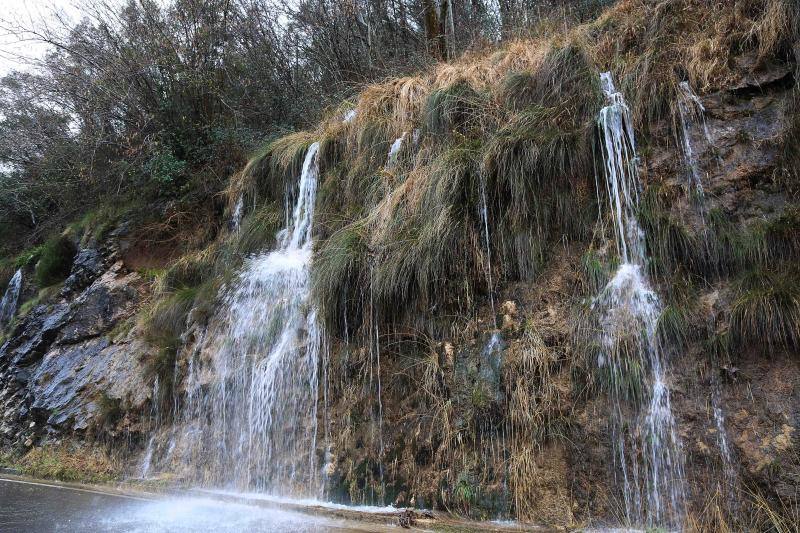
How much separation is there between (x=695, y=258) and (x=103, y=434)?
6.38 m

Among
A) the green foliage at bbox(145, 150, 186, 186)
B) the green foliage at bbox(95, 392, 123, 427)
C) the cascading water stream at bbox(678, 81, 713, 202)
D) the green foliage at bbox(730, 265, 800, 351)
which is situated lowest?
the green foliage at bbox(95, 392, 123, 427)

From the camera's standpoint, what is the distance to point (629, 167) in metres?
4.45

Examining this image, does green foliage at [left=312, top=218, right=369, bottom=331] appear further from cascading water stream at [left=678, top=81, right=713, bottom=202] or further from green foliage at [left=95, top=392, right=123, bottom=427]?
green foliage at [left=95, top=392, right=123, bottom=427]

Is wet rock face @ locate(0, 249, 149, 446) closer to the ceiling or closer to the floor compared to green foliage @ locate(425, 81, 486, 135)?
closer to the floor

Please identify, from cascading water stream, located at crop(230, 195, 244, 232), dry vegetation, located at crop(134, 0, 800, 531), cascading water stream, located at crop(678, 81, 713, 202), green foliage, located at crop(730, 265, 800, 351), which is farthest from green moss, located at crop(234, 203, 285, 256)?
green foliage, located at crop(730, 265, 800, 351)

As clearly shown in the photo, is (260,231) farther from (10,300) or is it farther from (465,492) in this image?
(10,300)

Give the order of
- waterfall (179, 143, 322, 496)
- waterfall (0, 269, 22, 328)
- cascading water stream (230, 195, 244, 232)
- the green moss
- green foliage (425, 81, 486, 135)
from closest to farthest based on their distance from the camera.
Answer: waterfall (179, 143, 322, 496) < green foliage (425, 81, 486, 135) < the green moss < cascading water stream (230, 195, 244, 232) < waterfall (0, 269, 22, 328)

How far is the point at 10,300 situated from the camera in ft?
34.4

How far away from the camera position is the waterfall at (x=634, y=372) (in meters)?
3.41

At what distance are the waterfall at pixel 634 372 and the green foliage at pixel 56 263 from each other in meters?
8.95

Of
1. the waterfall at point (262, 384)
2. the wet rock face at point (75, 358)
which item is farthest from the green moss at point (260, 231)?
the wet rock face at point (75, 358)

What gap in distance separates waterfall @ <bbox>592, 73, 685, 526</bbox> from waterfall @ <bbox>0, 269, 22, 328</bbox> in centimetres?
1019

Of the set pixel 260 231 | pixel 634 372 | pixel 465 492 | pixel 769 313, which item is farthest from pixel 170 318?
pixel 769 313

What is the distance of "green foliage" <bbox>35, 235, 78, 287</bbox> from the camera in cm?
985
